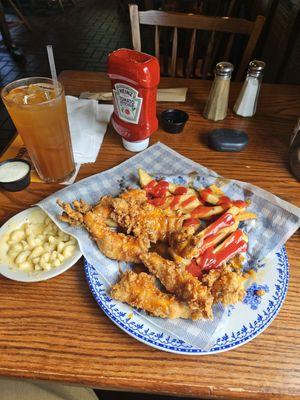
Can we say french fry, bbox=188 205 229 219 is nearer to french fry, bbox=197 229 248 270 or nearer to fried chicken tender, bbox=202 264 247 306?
french fry, bbox=197 229 248 270

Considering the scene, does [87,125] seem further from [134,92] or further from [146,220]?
[146,220]

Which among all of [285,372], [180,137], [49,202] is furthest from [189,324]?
[180,137]

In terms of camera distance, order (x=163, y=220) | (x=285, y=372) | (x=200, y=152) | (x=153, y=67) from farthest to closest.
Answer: (x=200, y=152)
(x=153, y=67)
(x=163, y=220)
(x=285, y=372)

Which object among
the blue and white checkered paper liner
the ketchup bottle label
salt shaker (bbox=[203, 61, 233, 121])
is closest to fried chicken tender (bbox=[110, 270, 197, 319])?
the blue and white checkered paper liner

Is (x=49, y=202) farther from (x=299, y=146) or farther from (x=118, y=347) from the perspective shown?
(x=299, y=146)

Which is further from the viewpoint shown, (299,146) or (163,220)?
(299,146)

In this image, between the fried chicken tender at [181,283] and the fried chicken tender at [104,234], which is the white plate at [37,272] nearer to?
the fried chicken tender at [104,234]
